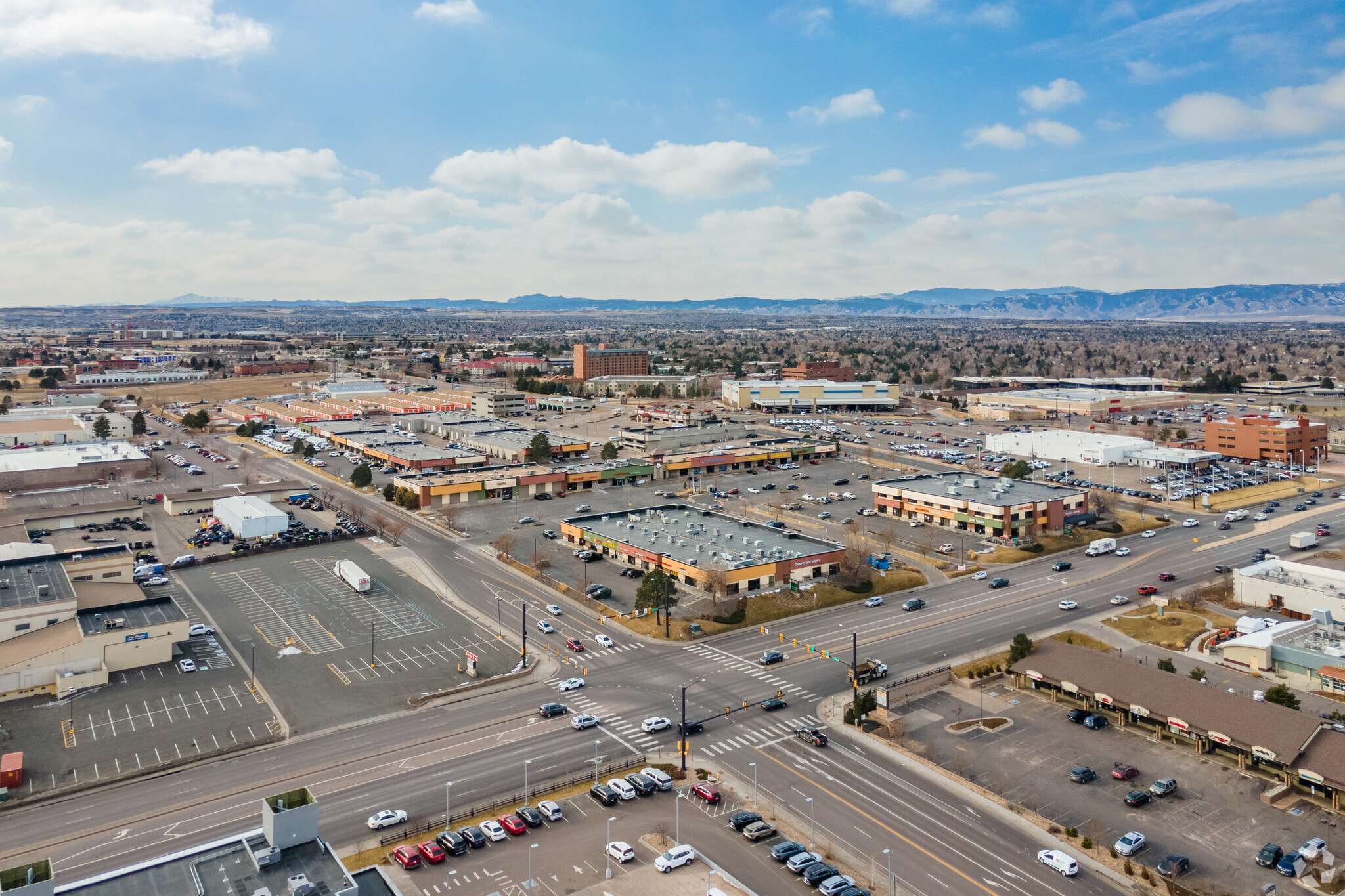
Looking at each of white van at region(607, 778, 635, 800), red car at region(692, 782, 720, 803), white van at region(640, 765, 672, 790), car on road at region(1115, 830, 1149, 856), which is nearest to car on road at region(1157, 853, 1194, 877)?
car on road at region(1115, 830, 1149, 856)

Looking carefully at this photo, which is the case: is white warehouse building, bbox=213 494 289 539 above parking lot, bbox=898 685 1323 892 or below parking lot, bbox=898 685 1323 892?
above

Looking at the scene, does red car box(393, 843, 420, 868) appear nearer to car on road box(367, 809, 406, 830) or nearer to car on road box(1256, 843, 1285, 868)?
car on road box(367, 809, 406, 830)

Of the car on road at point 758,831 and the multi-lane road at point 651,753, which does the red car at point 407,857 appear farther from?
the car on road at point 758,831

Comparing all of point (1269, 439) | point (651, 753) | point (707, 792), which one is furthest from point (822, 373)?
point (707, 792)

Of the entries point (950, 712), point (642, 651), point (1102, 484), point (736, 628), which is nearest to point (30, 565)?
point (642, 651)

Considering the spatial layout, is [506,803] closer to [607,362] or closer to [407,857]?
[407,857]

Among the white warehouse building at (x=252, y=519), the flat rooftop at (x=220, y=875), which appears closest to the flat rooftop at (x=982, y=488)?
the white warehouse building at (x=252, y=519)
